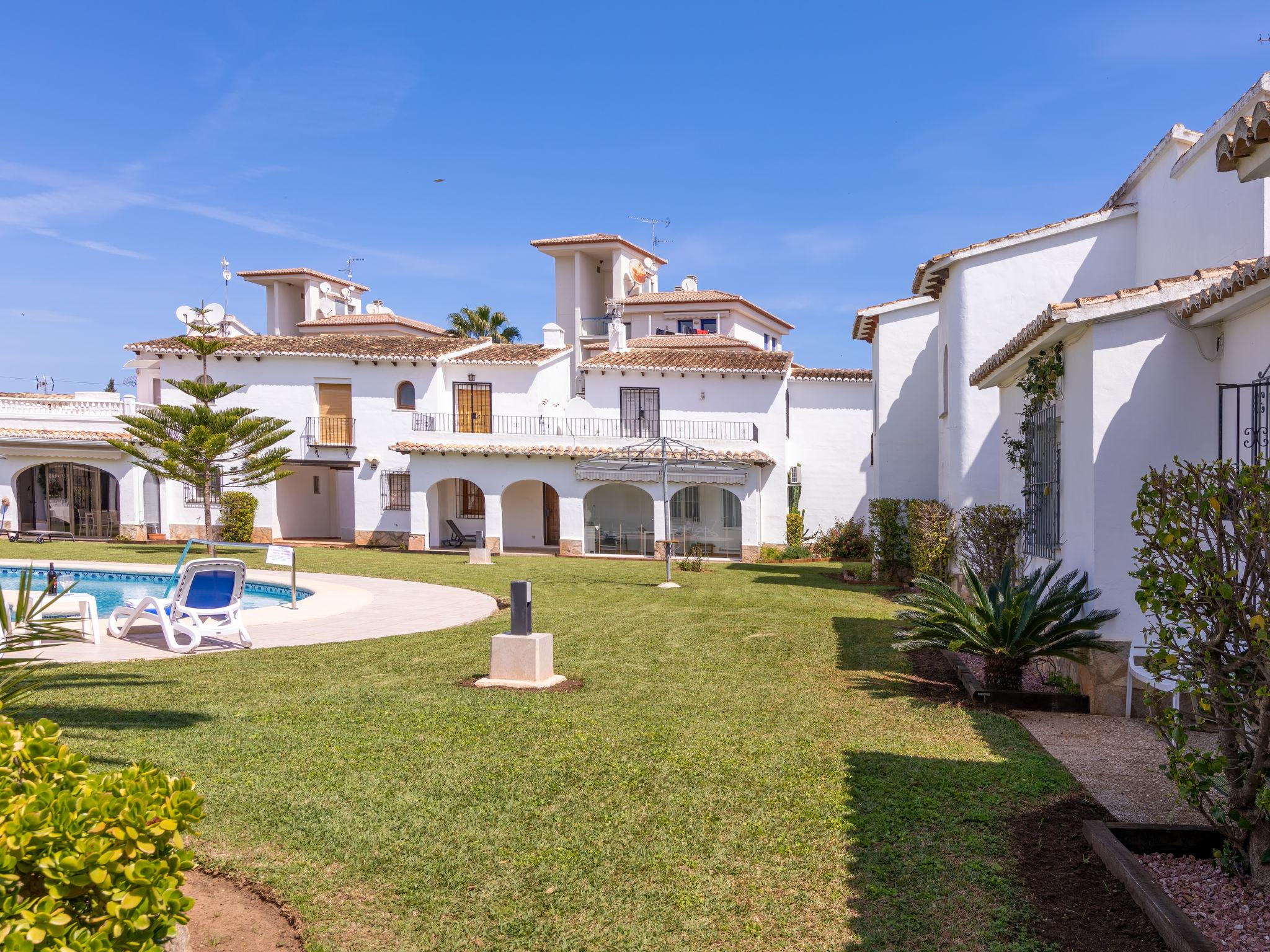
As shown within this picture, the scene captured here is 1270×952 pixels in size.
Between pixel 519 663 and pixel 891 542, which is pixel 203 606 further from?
pixel 891 542

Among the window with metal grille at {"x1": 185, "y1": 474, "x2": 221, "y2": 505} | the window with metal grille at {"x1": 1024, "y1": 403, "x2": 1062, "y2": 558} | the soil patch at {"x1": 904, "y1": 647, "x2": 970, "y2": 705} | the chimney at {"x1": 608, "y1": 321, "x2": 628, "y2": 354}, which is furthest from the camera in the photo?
the chimney at {"x1": 608, "y1": 321, "x2": 628, "y2": 354}

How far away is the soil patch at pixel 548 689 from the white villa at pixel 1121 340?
472 cm

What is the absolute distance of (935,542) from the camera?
55.8 ft

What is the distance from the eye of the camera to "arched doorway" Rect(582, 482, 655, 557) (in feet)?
95.2

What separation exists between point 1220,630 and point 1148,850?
4.78ft

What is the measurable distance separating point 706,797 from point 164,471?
2497cm

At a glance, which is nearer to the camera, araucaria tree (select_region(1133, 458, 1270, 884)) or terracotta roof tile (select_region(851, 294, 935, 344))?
araucaria tree (select_region(1133, 458, 1270, 884))

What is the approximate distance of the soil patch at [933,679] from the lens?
8766mm

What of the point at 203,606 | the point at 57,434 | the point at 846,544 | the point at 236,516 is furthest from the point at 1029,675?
the point at 57,434

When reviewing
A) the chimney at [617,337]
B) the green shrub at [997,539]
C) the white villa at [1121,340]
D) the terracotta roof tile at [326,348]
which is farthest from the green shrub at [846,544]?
the green shrub at [997,539]

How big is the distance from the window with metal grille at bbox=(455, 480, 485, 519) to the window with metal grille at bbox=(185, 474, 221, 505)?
7714 mm

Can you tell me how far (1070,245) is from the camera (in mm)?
16359

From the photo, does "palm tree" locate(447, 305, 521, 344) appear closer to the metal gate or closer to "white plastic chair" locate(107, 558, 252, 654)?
the metal gate

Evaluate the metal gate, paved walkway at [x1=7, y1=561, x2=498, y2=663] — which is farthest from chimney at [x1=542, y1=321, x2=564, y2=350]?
paved walkway at [x1=7, y1=561, x2=498, y2=663]
